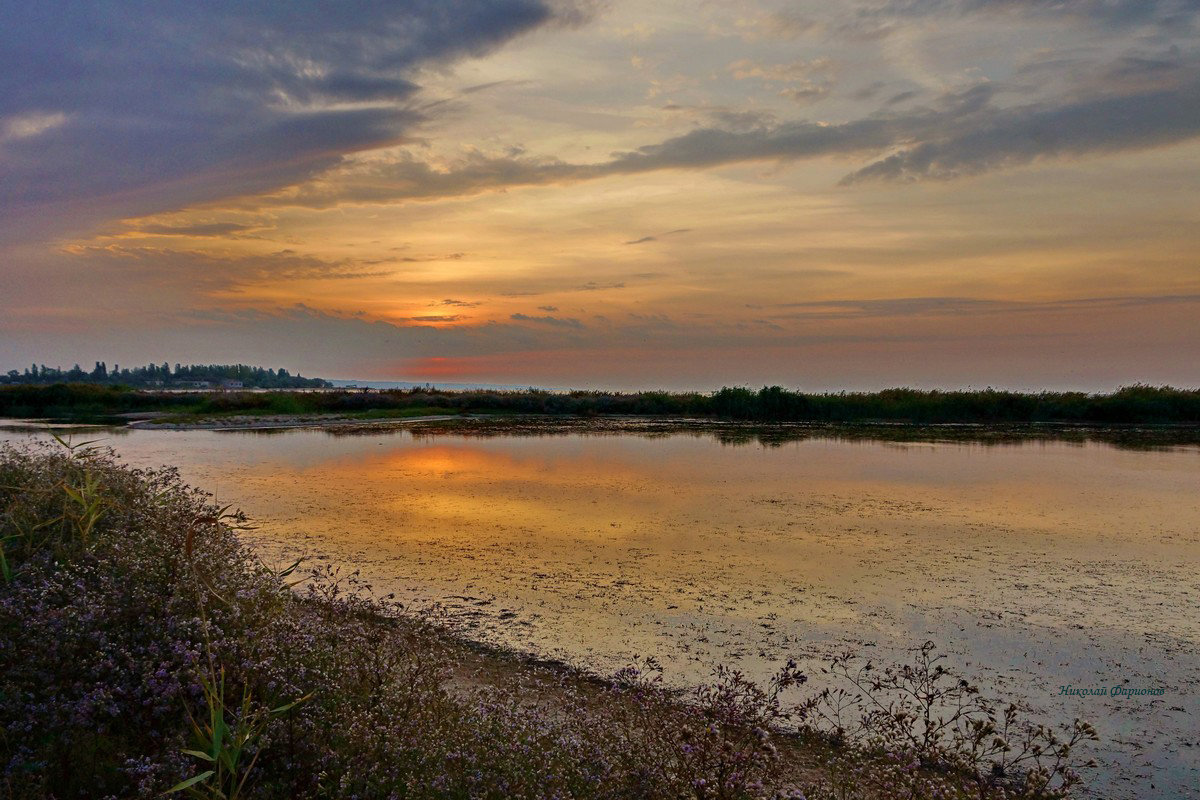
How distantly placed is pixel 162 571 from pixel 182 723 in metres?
1.13

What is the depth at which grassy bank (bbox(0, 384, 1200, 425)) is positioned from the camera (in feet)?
113

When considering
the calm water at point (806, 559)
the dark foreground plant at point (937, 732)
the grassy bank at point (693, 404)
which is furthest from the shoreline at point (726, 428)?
the dark foreground plant at point (937, 732)

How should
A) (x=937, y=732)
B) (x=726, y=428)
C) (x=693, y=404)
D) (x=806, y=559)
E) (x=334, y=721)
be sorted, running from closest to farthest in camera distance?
(x=334, y=721), (x=937, y=732), (x=806, y=559), (x=726, y=428), (x=693, y=404)

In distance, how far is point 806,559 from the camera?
879cm

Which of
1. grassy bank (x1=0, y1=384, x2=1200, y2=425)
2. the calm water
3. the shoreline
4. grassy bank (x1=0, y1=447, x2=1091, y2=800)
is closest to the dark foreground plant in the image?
grassy bank (x1=0, y1=447, x2=1091, y2=800)

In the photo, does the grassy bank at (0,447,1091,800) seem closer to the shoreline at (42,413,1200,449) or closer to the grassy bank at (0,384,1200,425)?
the shoreline at (42,413,1200,449)

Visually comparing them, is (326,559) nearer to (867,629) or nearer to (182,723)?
(182,723)

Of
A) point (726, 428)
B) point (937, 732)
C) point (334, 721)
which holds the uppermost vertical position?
point (726, 428)

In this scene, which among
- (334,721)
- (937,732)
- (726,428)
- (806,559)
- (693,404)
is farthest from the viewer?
(693,404)

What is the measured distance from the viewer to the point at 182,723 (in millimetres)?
3697

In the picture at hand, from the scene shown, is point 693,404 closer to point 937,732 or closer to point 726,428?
point 726,428

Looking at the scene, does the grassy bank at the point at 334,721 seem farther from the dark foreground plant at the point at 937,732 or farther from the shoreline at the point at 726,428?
the shoreline at the point at 726,428

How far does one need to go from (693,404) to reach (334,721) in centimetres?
3876

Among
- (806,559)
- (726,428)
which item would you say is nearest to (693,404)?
(726,428)
